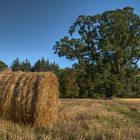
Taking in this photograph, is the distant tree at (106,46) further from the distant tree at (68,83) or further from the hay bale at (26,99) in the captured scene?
the hay bale at (26,99)

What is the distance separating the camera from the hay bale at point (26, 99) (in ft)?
42.8

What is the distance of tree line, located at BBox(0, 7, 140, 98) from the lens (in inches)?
2293

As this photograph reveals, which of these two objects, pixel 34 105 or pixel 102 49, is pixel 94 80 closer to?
pixel 102 49

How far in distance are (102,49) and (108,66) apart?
8.37 ft

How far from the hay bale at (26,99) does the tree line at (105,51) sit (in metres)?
43.6

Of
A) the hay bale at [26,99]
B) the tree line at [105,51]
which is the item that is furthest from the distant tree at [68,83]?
the hay bale at [26,99]

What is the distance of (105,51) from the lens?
193ft

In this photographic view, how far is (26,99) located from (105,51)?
46283mm

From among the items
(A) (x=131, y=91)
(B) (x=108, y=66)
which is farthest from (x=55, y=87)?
(A) (x=131, y=91)

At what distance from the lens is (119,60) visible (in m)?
59.4

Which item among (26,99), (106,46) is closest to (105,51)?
(106,46)

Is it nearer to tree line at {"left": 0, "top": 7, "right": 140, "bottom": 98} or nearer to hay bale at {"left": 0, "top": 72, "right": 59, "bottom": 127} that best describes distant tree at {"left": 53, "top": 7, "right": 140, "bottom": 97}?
tree line at {"left": 0, "top": 7, "right": 140, "bottom": 98}

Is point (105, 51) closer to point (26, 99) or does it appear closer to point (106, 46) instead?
point (106, 46)

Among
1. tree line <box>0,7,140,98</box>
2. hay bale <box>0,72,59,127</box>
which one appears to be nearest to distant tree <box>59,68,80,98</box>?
tree line <box>0,7,140,98</box>
